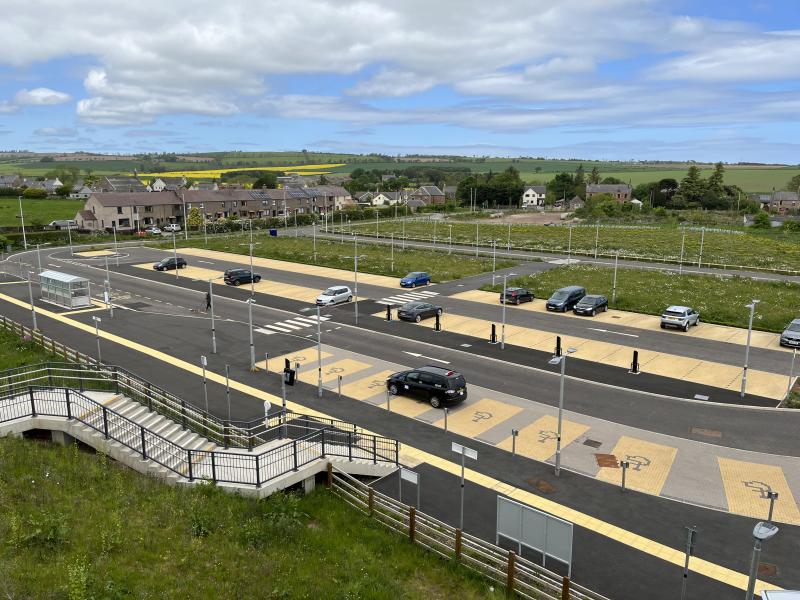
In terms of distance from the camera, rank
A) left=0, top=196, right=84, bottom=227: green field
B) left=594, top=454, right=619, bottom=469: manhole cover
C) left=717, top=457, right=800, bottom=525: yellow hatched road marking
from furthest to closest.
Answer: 1. left=0, top=196, right=84, bottom=227: green field
2. left=594, top=454, right=619, bottom=469: manhole cover
3. left=717, top=457, right=800, bottom=525: yellow hatched road marking

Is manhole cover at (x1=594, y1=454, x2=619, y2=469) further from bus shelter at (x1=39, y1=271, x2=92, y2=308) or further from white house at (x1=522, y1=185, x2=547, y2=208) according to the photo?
white house at (x1=522, y1=185, x2=547, y2=208)

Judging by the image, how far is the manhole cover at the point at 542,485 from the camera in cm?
1942

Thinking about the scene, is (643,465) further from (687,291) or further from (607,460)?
(687,291)

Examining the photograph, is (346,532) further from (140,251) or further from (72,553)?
(140,251)

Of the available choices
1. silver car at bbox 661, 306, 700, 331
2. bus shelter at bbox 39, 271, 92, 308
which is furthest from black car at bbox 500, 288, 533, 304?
bus shelter at bbox 39, 271, 92, 308

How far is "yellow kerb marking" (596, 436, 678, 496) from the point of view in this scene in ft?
65.3

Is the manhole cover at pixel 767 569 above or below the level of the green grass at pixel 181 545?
below

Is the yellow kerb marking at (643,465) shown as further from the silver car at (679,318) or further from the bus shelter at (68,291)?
the bus shelter at (68,291)

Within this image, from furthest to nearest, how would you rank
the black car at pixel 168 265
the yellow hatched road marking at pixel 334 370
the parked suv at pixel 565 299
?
the black car at pixel 168 265, the parked suv at pixel 565 299, the yellow hatched road marking at pixel 334 370

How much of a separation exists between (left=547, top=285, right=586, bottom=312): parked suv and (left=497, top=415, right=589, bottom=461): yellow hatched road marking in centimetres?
2068

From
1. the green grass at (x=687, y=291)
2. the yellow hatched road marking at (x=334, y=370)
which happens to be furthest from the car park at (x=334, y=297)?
the yellow hatched road marking at (x=334, y=370)

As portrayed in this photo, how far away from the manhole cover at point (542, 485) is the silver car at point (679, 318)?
24.0 metres

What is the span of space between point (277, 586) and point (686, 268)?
63.8 meters

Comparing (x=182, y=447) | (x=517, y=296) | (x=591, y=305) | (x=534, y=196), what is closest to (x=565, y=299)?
(x=591, y=305)
